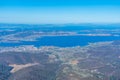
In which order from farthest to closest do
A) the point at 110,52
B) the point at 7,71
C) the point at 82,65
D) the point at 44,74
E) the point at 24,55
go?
the point at 110,52 → the point at 24,55 → the point at 82,65 → the point at 7,71 → the point at 44,74

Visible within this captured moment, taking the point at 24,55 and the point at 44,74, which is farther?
the point at 24,55

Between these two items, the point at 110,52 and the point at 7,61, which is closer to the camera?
the point at 7,61

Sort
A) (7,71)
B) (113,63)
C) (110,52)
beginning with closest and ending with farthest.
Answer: (7,71) → (113,63) → (110,52)

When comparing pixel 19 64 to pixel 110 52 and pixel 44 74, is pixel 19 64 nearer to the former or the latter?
pixel 44 74

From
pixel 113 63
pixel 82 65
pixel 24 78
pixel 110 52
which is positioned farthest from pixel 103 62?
pixel 24 78

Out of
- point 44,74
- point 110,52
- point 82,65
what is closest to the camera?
point 44,74

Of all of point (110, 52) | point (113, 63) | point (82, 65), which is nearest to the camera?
point (82, 65)

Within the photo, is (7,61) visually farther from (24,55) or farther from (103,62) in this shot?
(103,62)

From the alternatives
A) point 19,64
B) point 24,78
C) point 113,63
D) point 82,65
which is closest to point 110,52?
point 113,63

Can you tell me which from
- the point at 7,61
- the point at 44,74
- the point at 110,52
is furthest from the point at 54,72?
the point at 110,52
